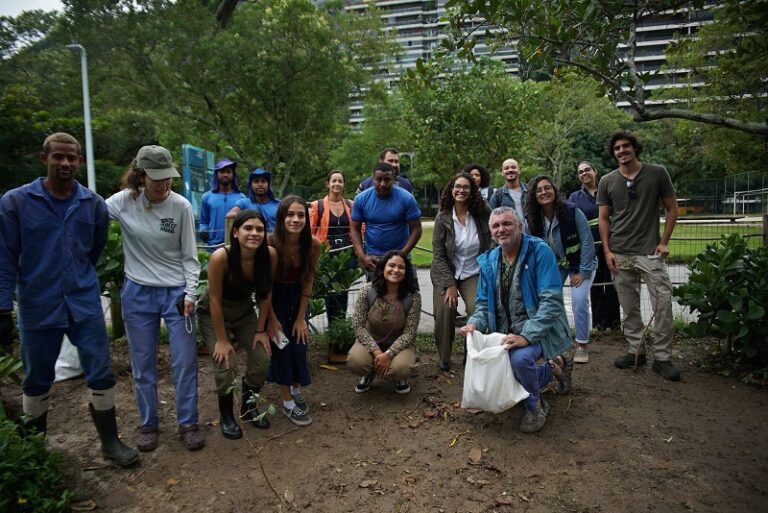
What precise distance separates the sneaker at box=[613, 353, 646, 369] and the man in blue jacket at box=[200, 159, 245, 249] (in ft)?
13.7

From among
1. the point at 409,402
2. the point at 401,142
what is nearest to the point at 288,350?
the point at 409,402

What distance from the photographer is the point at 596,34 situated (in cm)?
354

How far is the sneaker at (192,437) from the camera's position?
140 inches

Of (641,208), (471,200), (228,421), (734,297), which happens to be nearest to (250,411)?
(228,421)

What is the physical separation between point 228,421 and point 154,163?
187 centimetres

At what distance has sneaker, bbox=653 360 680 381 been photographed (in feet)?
15.2

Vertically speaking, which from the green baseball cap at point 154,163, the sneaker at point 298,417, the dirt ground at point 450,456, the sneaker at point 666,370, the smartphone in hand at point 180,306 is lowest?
the dirt ground at point 450,456

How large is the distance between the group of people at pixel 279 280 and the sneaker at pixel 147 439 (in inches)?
0.5

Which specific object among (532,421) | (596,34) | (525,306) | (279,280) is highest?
(596,34)

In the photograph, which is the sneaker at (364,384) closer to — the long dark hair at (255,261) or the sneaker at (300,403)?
the sneaker at (300,403)

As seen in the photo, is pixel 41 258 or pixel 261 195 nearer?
pixel 41 258

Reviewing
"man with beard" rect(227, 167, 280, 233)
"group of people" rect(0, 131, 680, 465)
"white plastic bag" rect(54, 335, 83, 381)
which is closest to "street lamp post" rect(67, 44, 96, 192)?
"white plastic bag" rect(54, 335, 83, 381)

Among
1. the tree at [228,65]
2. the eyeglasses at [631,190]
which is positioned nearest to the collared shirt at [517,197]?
the eyeglasses at [631,190]

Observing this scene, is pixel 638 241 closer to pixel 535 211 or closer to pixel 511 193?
pixel 535 211
